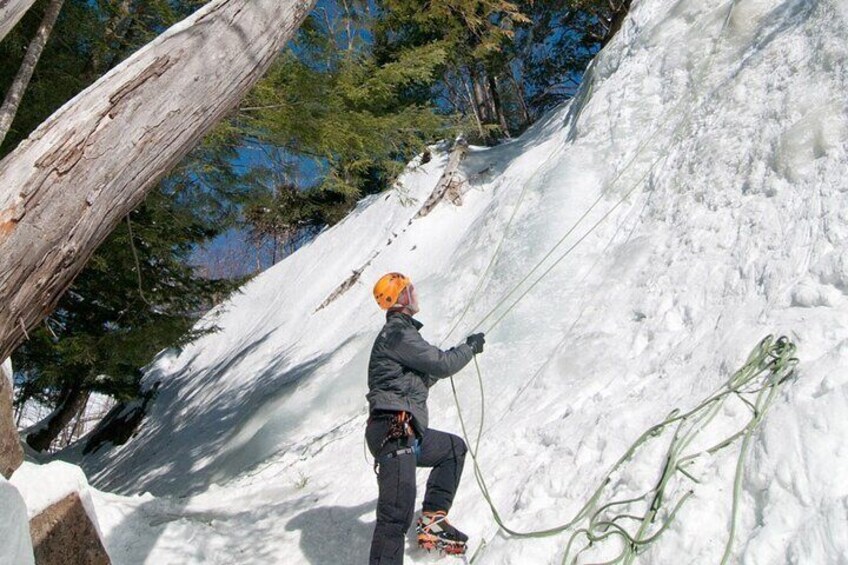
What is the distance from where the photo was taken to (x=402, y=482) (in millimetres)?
3816

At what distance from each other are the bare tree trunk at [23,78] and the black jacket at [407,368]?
251 cm

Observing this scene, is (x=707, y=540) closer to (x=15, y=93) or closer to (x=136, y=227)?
(x=15, y=93)

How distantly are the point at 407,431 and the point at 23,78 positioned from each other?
3.11 meters

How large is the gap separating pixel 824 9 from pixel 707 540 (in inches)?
198

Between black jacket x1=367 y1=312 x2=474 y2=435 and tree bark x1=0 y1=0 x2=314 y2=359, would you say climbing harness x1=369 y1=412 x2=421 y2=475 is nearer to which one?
black jacket x1=367 y1=312 x2=474 y2=435

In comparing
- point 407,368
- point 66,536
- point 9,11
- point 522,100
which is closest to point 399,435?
point 407,368

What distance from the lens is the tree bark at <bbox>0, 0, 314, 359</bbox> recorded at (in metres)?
2.46

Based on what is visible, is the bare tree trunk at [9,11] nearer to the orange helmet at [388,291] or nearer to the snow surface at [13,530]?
the snow surface at [13,530]

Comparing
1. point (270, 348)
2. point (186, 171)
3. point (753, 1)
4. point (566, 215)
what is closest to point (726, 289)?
point (566, 215)

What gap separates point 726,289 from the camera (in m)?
4.72

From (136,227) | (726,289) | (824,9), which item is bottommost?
(726,289)

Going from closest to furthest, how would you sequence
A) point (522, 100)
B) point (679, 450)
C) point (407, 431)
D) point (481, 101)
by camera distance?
point (679, 450), point (407, 431), point (481, 101), point (522, 100)

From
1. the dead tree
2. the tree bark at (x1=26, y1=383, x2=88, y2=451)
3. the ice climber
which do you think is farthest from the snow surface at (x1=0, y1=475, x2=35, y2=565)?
the tree bark at (x1=26, y1=383, x2=88, y2=451)

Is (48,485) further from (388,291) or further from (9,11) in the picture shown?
(9,11)
